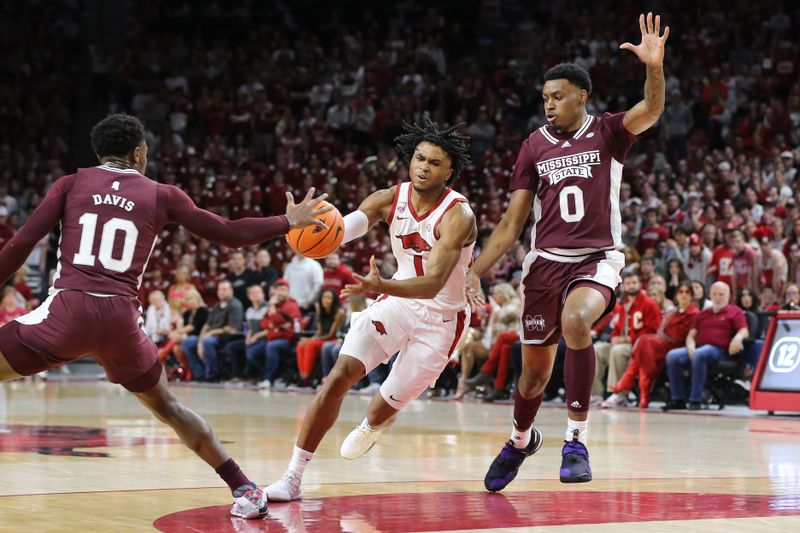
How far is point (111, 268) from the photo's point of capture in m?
5.29

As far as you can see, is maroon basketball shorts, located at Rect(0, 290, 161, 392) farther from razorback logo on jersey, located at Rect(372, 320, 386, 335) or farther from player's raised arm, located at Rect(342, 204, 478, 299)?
razorback logo on jersey, located at Rect(372, 320, 386, 335)

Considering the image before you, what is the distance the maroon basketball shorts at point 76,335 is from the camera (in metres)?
5.20

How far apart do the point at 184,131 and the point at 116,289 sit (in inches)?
764

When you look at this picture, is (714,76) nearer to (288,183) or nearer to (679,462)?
(288,183)

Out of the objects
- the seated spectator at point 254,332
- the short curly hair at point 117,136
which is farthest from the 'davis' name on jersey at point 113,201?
the seated spectator at point 254,332

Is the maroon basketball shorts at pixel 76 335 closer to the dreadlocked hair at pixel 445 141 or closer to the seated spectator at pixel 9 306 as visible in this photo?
the dreadlocked hair at pixel 445 141

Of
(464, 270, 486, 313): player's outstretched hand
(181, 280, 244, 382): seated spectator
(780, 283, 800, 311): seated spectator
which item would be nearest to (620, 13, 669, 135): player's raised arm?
(464, 270, 486, 313): player's outstretched hand

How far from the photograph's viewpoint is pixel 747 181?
52.8 feet

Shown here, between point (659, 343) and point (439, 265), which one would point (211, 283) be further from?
point (439, 265)

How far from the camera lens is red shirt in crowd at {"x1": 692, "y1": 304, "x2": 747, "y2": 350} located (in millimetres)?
12891

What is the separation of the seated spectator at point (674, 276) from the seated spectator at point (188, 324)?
7.11m

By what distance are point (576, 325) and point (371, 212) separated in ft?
4.25

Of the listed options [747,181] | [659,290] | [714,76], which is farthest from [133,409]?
[714,76]

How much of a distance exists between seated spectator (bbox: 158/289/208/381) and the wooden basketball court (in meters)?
5.59
